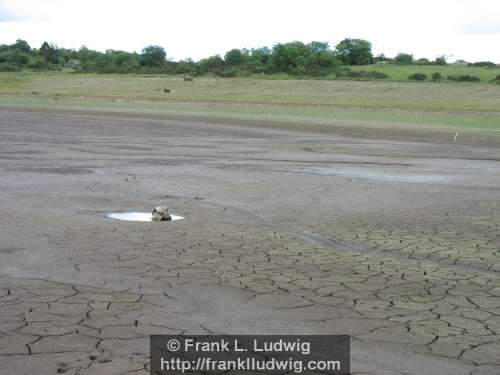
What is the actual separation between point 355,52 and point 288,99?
43.6 meters

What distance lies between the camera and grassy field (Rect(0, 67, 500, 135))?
41.8 meters

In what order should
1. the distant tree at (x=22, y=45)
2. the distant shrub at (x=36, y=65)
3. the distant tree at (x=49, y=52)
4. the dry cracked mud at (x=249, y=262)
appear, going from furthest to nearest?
the distant tree at (x=22, y=45) → the distant tree at (x=49, y=52) → the distant shrub at (x=36, y=65) → the dry cracked mud at (x=249, y=262)

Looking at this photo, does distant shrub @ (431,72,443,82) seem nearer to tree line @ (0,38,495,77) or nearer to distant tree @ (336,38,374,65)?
tree line @ (0,38,495,77)

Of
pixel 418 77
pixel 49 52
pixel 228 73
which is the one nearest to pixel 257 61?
pixel 228 73

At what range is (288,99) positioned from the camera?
182 ft

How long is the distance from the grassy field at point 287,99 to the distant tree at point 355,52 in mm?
29105

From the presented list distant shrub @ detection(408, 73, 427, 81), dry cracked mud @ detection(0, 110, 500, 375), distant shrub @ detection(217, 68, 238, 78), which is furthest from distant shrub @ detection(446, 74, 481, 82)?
dry cracked mud @ detection(0, 110, 500, 375)

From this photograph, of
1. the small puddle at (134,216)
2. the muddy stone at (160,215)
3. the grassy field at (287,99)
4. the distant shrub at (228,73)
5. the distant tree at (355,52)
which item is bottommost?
the grassy field at (287,99)

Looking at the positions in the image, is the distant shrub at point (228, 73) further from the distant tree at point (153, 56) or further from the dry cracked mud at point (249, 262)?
the dry cracked mud at point (249, 262)

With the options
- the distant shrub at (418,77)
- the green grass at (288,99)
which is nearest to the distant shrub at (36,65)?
the green grass at (288,99)

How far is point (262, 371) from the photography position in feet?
17.6

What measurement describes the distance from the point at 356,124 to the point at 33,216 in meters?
27.5

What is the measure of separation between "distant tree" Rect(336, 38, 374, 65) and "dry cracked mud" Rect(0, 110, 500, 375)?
77889 mm

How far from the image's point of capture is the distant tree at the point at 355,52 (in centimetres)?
9488
